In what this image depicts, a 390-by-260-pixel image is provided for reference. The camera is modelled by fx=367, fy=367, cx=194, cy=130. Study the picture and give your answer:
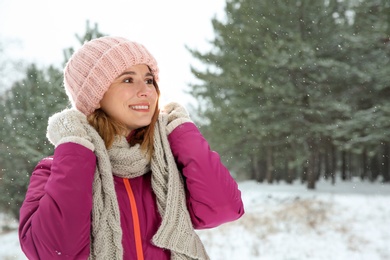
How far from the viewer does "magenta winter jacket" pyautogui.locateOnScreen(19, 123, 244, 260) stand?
3.75ft

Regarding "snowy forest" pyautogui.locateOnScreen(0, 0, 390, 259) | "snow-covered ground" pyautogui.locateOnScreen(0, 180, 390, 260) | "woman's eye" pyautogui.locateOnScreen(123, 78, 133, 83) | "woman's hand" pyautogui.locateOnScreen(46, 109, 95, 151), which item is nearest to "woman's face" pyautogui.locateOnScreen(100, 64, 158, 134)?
"woman's eye" pyautogui.locateOnScreen(123, 78, 133, 83)

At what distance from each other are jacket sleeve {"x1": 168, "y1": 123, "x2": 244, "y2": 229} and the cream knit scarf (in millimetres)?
44

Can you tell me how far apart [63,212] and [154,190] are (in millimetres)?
353

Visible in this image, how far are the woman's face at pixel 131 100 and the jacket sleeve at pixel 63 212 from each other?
0.80 feet

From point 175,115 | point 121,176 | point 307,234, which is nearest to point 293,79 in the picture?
point 307,234

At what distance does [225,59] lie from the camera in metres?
11.6

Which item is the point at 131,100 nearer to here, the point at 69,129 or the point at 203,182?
the point at 69,129

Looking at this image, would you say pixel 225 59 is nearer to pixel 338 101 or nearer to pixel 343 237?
pixel 338 101

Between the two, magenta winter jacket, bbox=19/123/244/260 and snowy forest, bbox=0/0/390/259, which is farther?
snowy forest, bbox=0/0/390/259

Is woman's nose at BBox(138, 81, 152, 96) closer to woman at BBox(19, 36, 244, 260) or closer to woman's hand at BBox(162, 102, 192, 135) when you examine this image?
woman at BBox(19, 36, 244, 260)

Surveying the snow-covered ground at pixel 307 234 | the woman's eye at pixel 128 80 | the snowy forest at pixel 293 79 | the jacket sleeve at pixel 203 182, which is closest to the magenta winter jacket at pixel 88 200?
the jacket sleeve at pixel 203 182

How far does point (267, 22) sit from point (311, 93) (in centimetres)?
247

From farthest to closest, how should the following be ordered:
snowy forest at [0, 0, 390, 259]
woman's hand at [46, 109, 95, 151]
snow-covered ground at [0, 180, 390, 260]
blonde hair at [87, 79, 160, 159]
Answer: snowy forest at [0, 0, 390, 259] < snow-covered ground at [0, 180, 390, 260] < blonde hair at [87, 79, 160, 159] < woman's hand at [46, 109, 95, 151]

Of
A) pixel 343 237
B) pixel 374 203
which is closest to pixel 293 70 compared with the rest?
pixel 374 203
